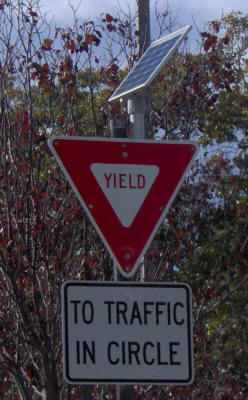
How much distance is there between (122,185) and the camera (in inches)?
165

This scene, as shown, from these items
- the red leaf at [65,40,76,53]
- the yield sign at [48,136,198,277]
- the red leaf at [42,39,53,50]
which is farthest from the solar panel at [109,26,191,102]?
the red leaf at [65,40,76,53]

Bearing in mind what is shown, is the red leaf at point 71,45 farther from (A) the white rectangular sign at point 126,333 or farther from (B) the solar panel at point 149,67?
(A) the white rectangular sign at point 126,333

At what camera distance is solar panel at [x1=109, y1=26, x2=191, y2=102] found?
4.70 m

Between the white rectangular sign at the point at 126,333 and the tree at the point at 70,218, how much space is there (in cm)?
260

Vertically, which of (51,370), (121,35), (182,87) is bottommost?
(51,370)

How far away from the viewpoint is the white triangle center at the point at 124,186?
416cm

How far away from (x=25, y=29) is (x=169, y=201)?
4058 mm

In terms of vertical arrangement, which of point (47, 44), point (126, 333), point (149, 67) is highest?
point (47, 44)

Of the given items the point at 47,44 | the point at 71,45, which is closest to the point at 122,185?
the point at 47,44

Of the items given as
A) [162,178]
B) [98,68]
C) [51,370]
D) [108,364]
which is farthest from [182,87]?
[108,364]

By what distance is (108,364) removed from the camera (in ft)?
13.0

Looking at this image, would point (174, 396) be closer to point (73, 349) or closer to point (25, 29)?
point (25, 29)

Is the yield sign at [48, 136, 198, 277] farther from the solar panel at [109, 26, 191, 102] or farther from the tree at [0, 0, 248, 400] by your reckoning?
the tree at [0, 0, 248, 400]

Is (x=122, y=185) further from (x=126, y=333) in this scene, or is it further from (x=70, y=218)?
(x=70, y=218)
